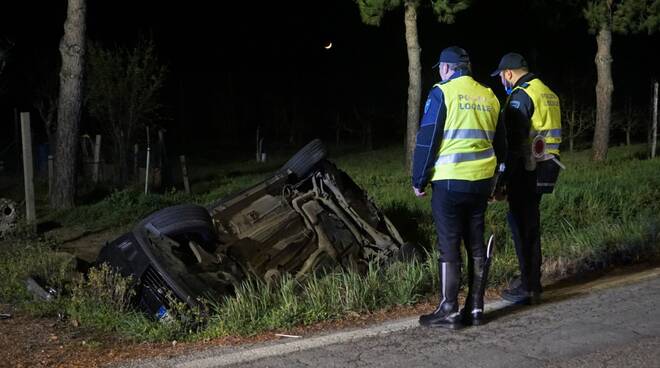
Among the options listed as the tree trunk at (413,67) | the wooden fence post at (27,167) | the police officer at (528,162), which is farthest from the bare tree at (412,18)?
the police officer at (528,162)

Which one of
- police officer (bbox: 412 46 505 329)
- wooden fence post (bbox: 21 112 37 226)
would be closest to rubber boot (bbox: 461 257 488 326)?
police officer (bbox: 412 46 505 329)

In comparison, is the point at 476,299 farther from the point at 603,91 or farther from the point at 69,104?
the point at 603,91

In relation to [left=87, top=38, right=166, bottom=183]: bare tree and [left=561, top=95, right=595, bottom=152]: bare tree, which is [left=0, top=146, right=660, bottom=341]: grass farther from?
[left=561, top=95, right=595, bottom=152]: bare tree

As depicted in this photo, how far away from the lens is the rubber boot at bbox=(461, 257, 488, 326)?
552 centimetres

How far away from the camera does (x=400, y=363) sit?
472 cm

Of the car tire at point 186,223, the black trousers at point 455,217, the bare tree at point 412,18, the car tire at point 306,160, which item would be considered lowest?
the car tire at point 186,223

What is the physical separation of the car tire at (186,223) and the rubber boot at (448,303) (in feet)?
8.55

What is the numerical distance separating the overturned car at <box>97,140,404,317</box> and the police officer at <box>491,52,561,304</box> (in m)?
1.54

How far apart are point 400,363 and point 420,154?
1385 millimetres

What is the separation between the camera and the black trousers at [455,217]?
17.6ft

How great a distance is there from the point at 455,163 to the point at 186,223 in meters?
2.90

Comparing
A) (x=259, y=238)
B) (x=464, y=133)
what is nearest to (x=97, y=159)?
(x=259, y=238)

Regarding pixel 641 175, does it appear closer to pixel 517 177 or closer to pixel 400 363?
pixel 517 177

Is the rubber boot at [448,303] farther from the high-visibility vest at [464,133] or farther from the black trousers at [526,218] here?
the black trousers at [526,218]
